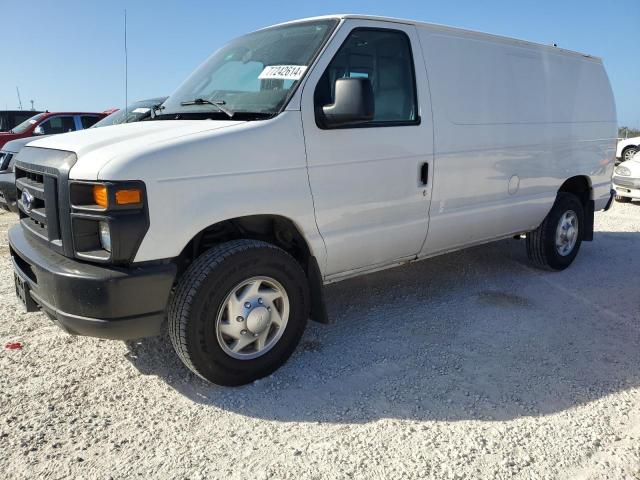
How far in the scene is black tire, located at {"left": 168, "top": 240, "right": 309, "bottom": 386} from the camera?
2828 mm

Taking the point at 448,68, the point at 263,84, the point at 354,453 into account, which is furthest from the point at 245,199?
the point at 448,68

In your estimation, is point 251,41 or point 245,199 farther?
point 251,41

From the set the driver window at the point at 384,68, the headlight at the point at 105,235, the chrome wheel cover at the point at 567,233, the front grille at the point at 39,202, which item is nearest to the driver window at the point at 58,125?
the front grille at the point at 39,202

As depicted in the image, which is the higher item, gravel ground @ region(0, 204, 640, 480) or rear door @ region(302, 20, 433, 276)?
rear door @ region(302, 20, 433, 276)

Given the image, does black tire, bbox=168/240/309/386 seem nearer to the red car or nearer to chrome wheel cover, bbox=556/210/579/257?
chrome wheel cover, bbox=556/210/579/257

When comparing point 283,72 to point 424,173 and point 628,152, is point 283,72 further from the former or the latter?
point 628,152

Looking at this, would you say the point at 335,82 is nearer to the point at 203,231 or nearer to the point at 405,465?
the point at 203,231

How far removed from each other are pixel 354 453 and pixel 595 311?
287 centimetres

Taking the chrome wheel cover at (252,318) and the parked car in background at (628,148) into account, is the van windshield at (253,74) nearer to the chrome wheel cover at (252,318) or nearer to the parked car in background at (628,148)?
the chrome wheel cover at (252,318)

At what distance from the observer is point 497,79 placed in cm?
439

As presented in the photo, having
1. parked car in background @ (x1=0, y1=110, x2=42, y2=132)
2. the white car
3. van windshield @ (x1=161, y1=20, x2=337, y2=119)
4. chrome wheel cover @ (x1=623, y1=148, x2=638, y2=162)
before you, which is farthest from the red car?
chrome wheel cover @ (x1=623, y1=148, x2=638, y2=162)

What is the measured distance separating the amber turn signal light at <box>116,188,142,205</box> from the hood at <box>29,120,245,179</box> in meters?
0.17

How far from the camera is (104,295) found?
259 centimetres

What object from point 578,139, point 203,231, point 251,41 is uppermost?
point 251,41
